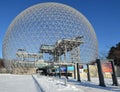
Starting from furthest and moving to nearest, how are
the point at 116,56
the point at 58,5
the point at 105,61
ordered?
the point at 58,5 < the point at 116,56 < the point at 105,61

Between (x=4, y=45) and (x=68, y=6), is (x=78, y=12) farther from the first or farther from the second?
(x=4, y=45)

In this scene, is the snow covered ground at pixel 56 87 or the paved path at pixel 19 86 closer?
the snow covered ground at pixel 56 87

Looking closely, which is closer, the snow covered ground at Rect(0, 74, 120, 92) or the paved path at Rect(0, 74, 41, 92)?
the snow covered ground at Rect(0, 74, 120, 92)

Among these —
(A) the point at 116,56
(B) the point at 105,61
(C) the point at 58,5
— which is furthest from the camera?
(C) the point at 58,5

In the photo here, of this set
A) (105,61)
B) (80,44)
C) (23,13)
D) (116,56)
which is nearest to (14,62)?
(23,13)

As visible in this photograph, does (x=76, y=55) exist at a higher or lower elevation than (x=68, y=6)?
lower

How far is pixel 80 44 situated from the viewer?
212ft

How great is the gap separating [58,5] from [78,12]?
6007mm

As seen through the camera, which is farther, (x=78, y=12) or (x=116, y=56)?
(x=78, y=12)

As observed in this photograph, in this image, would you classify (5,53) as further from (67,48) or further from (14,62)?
(67,48)

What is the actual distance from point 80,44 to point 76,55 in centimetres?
310

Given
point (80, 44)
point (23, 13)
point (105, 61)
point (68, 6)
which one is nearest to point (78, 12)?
point (68, 6)

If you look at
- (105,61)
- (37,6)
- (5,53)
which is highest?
(37,6)

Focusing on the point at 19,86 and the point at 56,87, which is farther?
the point at 19,86
